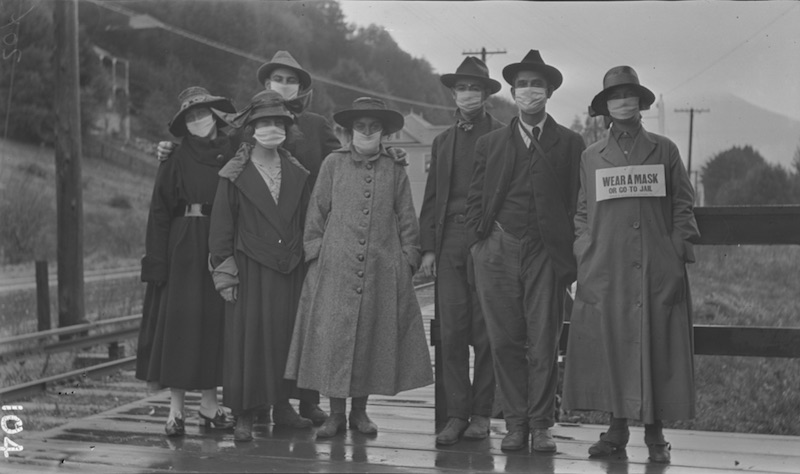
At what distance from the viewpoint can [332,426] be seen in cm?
553

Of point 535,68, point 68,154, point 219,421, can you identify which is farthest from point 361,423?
point 68,154

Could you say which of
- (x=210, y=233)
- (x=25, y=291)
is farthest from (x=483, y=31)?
(x=25, y=291)

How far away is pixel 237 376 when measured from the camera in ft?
18.2

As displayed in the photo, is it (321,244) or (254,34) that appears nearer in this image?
(321,244)

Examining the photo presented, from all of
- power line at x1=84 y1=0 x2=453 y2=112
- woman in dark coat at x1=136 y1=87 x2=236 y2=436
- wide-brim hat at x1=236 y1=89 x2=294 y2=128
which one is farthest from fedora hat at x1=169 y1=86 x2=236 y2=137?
power line at x1=84 y1=0 x2=453 y2=112

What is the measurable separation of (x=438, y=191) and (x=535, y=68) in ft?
2.86

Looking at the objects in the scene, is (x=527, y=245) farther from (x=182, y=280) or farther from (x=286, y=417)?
(x=182, y=280)

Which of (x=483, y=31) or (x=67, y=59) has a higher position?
(x=67, y=59)

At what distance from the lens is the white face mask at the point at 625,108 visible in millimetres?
5004

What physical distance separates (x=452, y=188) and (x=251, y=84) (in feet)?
13.6

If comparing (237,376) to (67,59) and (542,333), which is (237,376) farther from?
(67,59)

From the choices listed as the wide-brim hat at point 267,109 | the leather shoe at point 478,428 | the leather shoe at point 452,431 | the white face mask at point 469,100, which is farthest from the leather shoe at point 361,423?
the white face mask at point 469,100

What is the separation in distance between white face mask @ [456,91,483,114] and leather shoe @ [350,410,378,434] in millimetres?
1790

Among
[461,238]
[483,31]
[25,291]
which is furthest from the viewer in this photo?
[25,291]
